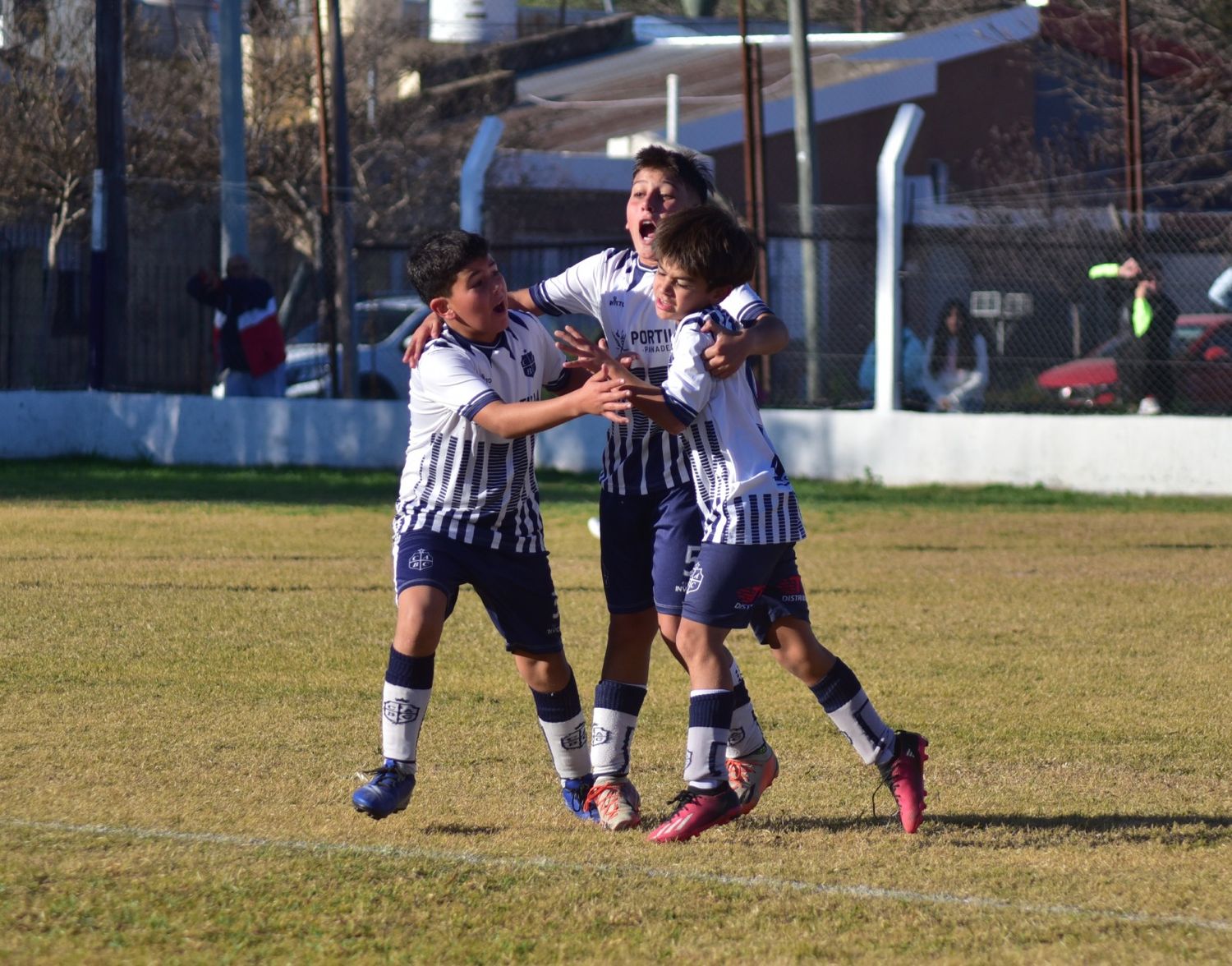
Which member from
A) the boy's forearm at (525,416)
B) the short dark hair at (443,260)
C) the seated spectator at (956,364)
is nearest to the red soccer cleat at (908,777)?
the boy's forearm at (525,416)

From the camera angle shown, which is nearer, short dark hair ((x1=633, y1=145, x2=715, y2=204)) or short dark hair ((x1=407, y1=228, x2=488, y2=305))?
short dark hair ((x1=407, y1=228, x2=488, y2=305))

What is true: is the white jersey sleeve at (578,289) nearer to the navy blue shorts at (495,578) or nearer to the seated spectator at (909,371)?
the navy blue shorts at (495,578)

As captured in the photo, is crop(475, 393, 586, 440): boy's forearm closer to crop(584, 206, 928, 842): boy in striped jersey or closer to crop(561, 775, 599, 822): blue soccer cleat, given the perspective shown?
crop(584, 206, 928, 842): boy in striped jersey

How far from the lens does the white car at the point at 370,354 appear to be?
18.0 metres

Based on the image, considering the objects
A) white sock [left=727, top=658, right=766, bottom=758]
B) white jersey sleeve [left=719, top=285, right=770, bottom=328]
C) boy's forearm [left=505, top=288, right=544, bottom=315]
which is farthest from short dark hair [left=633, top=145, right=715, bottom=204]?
white sock [left=727, top=658, right=766, bottom=758]

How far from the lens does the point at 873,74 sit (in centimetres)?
3070

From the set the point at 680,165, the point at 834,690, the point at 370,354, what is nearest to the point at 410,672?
the point at 834,690

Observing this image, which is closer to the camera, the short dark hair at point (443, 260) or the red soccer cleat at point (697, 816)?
the red soccer cleat at point (697, 816)

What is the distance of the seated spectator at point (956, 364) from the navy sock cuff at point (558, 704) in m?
11.5

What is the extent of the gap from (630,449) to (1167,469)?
11.5 metres

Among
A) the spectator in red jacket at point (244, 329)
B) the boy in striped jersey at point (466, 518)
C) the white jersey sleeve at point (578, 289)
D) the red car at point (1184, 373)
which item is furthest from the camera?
the spectator in red jacket at point (244, 329)

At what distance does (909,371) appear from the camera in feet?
53.8

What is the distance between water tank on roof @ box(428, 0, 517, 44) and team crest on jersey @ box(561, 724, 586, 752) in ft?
106

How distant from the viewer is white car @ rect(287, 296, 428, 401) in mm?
17953
